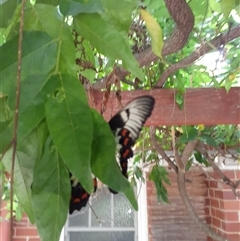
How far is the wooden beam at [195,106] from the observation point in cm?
106

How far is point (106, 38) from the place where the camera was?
0.31m

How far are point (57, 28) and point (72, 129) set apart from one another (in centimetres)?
11

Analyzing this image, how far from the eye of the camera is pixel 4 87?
0.28 metres

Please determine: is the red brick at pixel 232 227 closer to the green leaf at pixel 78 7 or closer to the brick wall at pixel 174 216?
the brick wall at pixel 174 216

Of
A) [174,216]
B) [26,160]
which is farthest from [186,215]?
[26,160]

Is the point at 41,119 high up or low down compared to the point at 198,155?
down

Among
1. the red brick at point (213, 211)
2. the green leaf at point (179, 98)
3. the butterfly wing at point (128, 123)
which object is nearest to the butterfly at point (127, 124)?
the butterfly wing at point (128, 123)

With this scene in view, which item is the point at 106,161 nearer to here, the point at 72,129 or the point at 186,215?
the point at 72,129

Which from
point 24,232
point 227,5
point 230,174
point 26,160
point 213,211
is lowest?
point 24,232

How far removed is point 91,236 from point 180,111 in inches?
67.7

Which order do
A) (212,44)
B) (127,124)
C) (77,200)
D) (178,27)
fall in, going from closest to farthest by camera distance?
(77,200)
(127,124)
(178,27)
(212,44)

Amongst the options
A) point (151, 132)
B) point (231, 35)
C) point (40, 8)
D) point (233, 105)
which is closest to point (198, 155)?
point (151, 132)

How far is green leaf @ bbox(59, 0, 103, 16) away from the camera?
0.96 feet

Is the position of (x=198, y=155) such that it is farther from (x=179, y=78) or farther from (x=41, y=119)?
(x=41, y=119)
